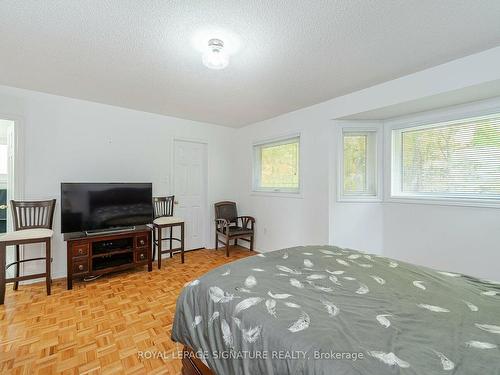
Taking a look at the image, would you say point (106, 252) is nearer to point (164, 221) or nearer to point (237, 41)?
point (164, 221)

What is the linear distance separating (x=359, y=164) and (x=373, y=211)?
700mm

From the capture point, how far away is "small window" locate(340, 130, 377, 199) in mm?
3338

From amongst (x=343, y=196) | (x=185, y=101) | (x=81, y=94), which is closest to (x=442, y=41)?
(x=343, y=196)

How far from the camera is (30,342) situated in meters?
1.81

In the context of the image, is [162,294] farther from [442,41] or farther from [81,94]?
[442,41]

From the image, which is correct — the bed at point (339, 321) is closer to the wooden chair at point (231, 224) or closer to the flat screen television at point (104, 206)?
the flat screen television at point (104, 206)

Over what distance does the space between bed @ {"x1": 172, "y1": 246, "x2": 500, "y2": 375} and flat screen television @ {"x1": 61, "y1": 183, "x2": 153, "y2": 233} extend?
7.60 feet

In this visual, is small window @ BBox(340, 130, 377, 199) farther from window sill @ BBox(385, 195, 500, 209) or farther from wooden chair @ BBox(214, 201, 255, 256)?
wooden chair @ BBox(214, 201, 255, 256)

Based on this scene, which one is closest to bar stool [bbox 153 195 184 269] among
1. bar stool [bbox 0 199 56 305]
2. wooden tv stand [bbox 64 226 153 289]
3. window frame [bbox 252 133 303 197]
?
wooden tv stand [bbox 64 226 153 289]

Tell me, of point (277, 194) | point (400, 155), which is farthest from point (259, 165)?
point (400, 155)

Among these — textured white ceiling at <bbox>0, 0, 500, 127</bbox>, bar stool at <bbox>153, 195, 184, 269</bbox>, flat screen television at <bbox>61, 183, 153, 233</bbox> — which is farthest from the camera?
bar stool at <bbox>153, 195, 184, 269</bbox>

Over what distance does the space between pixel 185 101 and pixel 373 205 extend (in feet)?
9.90

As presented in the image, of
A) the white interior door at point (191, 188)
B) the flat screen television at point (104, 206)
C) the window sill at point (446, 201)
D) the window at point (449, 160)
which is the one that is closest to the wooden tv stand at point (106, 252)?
the flat screen television at point (104, 206)

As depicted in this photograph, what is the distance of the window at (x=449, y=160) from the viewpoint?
8.08 ft
